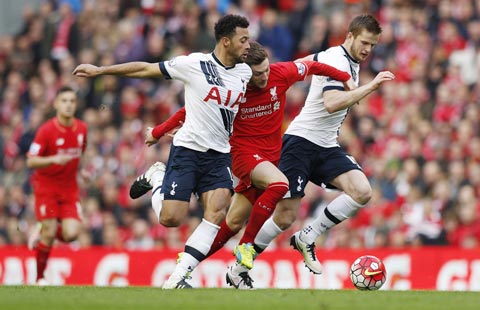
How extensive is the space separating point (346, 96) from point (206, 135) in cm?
154

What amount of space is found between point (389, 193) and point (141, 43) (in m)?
6.86

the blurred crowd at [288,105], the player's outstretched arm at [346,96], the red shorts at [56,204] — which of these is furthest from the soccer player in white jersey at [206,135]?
the blurred crowd at [288,105]

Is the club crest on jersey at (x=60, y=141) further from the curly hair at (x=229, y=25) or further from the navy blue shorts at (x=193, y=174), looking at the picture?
the curly hair at (x=229, y=25)

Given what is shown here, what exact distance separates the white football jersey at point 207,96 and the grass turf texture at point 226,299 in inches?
61.9

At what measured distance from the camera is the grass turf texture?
10898 millimetres

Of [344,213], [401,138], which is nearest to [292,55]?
[401,138]

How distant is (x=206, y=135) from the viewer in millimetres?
13195

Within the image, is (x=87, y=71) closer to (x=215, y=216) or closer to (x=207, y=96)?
(x=207, y=96)

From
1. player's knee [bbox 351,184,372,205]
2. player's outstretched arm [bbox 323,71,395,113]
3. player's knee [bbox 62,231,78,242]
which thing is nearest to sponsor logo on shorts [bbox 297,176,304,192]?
player's knee [bbox 351,184,372,205]

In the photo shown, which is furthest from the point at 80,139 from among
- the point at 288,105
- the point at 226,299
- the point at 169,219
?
the point at 226,299

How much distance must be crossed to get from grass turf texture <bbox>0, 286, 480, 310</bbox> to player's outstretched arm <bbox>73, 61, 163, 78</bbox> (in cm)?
215

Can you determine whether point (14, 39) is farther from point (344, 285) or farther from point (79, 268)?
point (344, 285)

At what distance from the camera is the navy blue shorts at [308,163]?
14086 millimetres

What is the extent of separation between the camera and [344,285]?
17859mm
